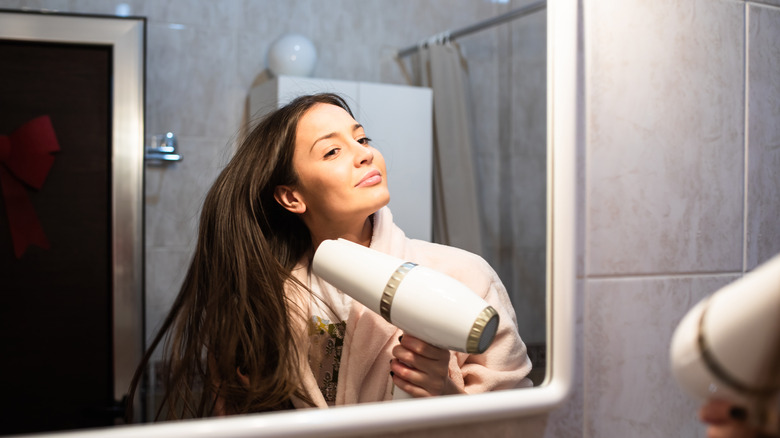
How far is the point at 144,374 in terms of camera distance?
0.66 meters

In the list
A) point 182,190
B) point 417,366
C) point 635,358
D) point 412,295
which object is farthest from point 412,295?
point 635,358

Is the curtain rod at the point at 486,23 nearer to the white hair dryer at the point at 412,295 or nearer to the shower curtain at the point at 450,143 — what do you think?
the shower curtain at the point at 450,143

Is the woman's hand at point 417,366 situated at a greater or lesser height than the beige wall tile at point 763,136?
lesser

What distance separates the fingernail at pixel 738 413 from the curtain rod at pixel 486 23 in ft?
1.56

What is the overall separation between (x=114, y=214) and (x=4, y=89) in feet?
0.49

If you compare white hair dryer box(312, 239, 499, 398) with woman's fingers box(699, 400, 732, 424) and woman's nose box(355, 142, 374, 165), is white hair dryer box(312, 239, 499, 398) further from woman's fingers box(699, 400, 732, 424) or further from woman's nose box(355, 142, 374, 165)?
woman's fingers box(699, 400, 732, 424)

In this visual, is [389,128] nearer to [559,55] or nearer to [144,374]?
[559,55]

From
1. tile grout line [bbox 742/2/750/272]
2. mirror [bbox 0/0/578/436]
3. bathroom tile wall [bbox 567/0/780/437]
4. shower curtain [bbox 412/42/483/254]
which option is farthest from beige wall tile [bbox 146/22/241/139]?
tile grout line [bbox 742/2/750/272]

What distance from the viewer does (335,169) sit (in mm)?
731

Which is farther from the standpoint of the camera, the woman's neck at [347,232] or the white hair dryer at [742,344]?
the woman's neck at [347,232]

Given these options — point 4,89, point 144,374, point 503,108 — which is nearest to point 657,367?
point 503,108

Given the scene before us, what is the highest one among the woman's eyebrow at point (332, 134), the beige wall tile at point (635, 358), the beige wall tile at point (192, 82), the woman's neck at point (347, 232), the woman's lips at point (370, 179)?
the beige wall tile at point (192, 82)

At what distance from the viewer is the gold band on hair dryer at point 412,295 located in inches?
27.5

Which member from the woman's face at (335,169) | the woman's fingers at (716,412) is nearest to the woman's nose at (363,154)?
the woman's face at (335,169)
